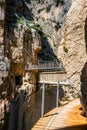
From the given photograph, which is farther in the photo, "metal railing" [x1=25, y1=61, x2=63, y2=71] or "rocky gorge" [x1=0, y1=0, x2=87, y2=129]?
"metal railing" [x1=25, y1=61, x2=63, y2=71]

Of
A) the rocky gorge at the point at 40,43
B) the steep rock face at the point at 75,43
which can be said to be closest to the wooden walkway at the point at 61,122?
the rocky gorge at the point at 40,43

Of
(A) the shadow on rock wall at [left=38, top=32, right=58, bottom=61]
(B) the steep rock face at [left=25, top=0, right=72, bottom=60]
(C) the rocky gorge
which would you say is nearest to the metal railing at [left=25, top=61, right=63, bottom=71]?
(C) the rocky gorge

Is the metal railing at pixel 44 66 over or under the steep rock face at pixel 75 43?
over

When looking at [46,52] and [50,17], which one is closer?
[46,52]

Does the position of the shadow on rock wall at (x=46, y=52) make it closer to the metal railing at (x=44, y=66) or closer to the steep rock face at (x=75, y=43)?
the metal railing at (x=44, y=66)

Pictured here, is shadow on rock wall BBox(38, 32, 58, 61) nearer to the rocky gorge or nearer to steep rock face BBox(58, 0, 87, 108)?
the rocky gorge

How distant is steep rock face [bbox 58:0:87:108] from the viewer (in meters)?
5.54

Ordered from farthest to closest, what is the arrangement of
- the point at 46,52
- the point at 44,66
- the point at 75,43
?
the point at 46,52
the point at 44,66
the point at 75,43

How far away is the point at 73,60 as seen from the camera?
5.73m

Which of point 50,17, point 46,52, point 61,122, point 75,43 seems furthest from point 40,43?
point 75,43

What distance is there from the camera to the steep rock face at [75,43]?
5.54 meters

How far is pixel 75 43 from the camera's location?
5664 millimetres

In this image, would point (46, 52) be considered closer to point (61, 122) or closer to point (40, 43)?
point (40, 43)

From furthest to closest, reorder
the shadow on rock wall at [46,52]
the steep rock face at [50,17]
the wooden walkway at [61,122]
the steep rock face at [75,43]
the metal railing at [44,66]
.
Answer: the steep rock face at [50,17] < the shadow on rock wall at [46,52] < the metal railing at [44,66] < the wooden walkway at [61,122] < the steep rock face at [75,43]
